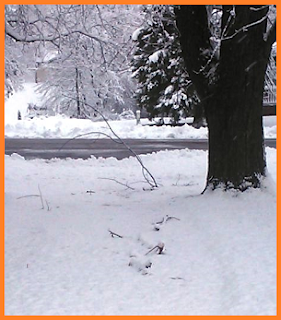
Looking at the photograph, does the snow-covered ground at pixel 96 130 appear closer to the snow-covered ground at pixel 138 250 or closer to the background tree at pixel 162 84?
the background tree at pixel 162 84

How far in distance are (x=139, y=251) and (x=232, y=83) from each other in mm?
2735

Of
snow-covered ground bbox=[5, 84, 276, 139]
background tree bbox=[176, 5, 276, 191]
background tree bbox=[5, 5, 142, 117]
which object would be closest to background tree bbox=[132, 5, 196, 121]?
snow-covered ground bbox=[5, 84, 276, 139]

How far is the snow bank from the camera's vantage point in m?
3.72

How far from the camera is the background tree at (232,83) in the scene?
6.33m

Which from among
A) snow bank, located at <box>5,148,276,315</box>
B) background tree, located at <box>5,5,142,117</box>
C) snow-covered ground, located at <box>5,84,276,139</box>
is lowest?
snow bank, located at <box>5,148,276,315</box>

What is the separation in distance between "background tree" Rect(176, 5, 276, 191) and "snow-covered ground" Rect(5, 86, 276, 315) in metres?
0.37

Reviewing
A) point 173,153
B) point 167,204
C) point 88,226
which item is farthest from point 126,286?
point 173,153

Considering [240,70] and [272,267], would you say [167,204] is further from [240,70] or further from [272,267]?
[272,267]

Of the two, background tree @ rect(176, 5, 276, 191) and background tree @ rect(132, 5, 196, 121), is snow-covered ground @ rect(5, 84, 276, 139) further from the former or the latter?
background tree @ rect(176, 5, 276, 191)

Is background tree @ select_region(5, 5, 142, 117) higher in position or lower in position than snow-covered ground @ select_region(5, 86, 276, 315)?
higher

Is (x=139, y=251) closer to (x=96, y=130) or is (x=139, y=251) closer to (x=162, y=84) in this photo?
(x=96, y=130)

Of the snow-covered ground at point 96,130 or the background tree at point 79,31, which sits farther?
the snow-covered ground at point 96,130

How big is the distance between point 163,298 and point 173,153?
30.7ft

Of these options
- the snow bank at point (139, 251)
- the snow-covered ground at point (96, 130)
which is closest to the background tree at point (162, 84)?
the snow-covered ground at point (96, 130)
